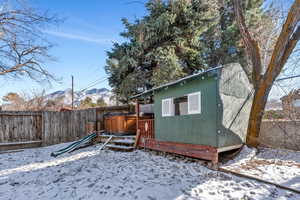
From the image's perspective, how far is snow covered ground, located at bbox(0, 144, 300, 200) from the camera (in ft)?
9.59

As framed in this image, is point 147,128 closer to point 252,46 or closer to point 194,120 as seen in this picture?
point 194,120

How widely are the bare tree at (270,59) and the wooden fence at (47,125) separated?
6.49 metres

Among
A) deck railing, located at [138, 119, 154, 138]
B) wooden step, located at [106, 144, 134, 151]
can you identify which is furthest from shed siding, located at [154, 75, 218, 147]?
wooden step, located at [106, 144, 134, 151]

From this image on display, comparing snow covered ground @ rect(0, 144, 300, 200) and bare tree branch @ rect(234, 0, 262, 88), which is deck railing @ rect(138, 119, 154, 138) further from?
bare tree branch @ rect(234, 0, 262, 88)

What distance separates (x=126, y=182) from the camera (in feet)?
11.4

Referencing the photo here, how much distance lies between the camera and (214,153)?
14.1 feet

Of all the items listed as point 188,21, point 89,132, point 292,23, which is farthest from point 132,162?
point 188,21

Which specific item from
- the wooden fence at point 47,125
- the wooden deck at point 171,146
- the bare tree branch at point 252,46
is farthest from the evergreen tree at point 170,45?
the wooden deck at point 171,146

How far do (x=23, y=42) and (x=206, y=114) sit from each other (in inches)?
362

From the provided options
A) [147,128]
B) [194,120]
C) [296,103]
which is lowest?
[147,128]

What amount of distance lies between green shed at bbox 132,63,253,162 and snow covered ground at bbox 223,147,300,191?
43 centimetres

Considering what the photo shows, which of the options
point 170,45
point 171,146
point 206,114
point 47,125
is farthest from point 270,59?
point 47,125

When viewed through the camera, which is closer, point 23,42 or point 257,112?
point 257,112

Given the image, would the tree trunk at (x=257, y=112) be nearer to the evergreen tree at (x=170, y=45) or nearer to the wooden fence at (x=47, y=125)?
the evergreen tree at (x=170, y=45)
